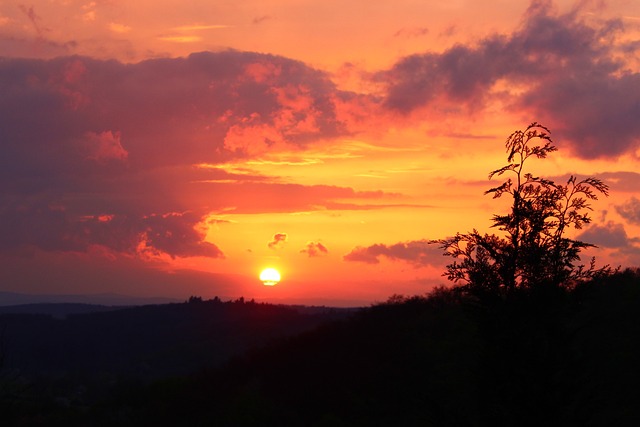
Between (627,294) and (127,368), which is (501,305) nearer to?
(627,294)

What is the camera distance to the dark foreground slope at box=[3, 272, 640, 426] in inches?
853

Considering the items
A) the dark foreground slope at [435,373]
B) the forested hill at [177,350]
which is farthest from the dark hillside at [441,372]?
the forested hill at [177,350]

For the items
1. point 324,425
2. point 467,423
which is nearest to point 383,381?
point 324,425

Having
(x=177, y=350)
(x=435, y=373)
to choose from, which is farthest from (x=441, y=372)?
(x=177, y=350)

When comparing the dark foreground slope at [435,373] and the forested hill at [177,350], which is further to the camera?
the forested hill at [177,350]

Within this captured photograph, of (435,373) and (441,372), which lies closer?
(441,372)

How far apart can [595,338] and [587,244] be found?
2728 cm

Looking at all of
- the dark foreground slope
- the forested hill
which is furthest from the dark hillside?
the forested hill

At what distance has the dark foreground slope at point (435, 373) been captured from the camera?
71.1 ft

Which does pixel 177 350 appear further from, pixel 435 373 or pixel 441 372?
pixel 441 372

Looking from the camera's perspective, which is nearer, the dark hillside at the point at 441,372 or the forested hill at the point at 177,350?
the dark hillside at the point at 441,372

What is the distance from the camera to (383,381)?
5844 centimetres

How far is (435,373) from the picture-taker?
54.9 meters

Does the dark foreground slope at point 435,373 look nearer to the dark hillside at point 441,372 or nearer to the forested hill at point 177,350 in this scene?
the dark hillside at point 441,372
